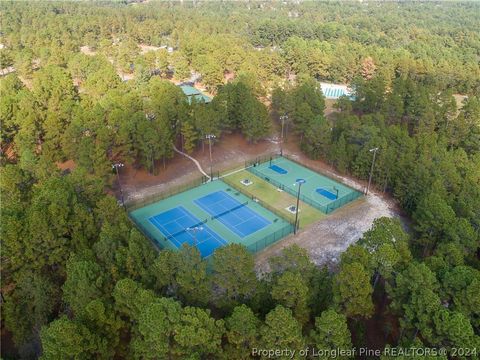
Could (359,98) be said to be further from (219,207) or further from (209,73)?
(219,207)

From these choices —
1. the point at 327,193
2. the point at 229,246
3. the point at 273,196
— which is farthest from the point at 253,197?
the point at 229,246

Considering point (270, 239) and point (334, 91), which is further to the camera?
point (334, 91)

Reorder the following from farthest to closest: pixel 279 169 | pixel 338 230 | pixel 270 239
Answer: pixel 279 169 < pixel 338 230 < pixel 270 239

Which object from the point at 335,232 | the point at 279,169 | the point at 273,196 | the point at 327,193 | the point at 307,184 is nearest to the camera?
the point at 335,232

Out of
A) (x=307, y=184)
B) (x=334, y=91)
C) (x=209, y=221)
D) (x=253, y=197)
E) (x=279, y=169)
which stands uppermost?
(x=209, y=221)

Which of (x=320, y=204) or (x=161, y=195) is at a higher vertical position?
(x=320, y=204)

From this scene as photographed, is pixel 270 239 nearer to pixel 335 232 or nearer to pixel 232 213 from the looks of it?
pixel 232 213

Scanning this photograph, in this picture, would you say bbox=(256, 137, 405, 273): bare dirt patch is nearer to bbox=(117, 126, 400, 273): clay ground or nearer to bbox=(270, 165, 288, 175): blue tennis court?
bbox=(117, 126, 400, 273): clay ground

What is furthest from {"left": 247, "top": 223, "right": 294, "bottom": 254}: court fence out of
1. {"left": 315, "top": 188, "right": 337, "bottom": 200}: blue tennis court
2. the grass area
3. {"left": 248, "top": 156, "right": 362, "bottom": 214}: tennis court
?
{"left": 315, "top": 188, "right": 337, "bottom": 200}: blue tennis court
